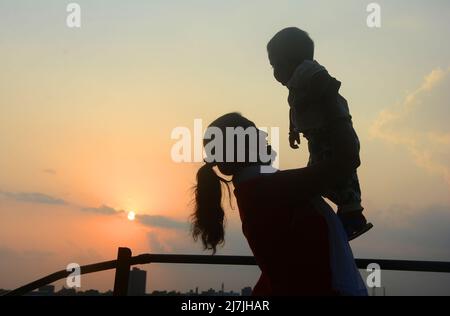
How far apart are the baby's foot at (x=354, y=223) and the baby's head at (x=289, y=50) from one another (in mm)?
736

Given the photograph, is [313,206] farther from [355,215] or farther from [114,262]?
[114,262]

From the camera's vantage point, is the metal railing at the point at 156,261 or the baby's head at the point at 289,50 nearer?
the baby's head at the point at 289,50

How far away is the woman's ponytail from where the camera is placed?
2633mm

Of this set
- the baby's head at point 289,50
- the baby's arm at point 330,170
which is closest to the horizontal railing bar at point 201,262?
the baby's arm at point 330,170

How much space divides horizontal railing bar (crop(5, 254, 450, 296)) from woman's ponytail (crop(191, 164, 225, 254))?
0.53m

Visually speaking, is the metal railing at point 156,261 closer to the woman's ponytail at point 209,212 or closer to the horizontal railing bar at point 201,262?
the horizontal railing bar at point 201,262

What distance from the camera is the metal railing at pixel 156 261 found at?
2971 millimetres

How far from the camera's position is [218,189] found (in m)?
2.66

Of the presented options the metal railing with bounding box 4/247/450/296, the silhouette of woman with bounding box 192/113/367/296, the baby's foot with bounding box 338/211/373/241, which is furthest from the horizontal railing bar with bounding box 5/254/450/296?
the silhouette of woman with bounding box 192/113/367/296

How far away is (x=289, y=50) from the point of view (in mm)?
2654

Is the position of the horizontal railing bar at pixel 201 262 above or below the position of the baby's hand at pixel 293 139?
below

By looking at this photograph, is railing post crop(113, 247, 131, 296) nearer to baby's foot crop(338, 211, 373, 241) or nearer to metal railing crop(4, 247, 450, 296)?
metal railing crop(4, 247, 450, 296)
